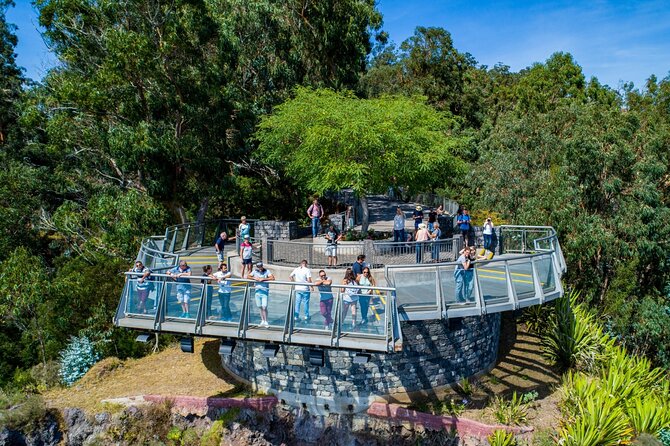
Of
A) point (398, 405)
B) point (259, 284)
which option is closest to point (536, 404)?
point (398, 405)

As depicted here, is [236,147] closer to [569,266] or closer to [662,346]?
[569,266]

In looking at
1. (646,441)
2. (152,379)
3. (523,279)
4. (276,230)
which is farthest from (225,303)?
(646,441)

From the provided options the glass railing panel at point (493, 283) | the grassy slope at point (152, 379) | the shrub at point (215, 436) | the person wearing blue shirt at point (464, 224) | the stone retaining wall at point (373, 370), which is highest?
the person wearing blue shirt at point (464, 224)

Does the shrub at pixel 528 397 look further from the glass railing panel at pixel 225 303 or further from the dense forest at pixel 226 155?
the glass railing panel at pixel 225 303

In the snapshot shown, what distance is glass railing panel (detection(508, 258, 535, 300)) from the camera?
12.7m

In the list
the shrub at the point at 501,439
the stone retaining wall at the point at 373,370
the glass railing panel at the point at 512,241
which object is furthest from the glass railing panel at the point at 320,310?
the glass railing panel at the point at 512,241

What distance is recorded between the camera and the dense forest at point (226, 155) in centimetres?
2009

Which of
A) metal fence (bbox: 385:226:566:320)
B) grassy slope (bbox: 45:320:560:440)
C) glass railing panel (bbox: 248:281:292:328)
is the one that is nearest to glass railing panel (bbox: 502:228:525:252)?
grassy slope (bbox: 45:320:560:440)

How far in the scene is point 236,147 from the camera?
86.3 ft

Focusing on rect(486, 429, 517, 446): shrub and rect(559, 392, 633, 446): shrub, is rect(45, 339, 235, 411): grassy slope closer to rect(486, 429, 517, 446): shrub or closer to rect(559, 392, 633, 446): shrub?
rect(486, 429, 517, 446): shrub

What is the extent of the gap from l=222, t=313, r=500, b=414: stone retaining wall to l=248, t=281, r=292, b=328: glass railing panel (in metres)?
3.52

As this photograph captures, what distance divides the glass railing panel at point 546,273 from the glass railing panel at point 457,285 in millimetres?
2030


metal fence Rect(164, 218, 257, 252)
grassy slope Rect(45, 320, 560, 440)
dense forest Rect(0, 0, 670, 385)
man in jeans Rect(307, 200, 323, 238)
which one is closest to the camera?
grassy slope Rect(45, 320, 560, 440)

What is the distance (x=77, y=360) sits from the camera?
19.6m
